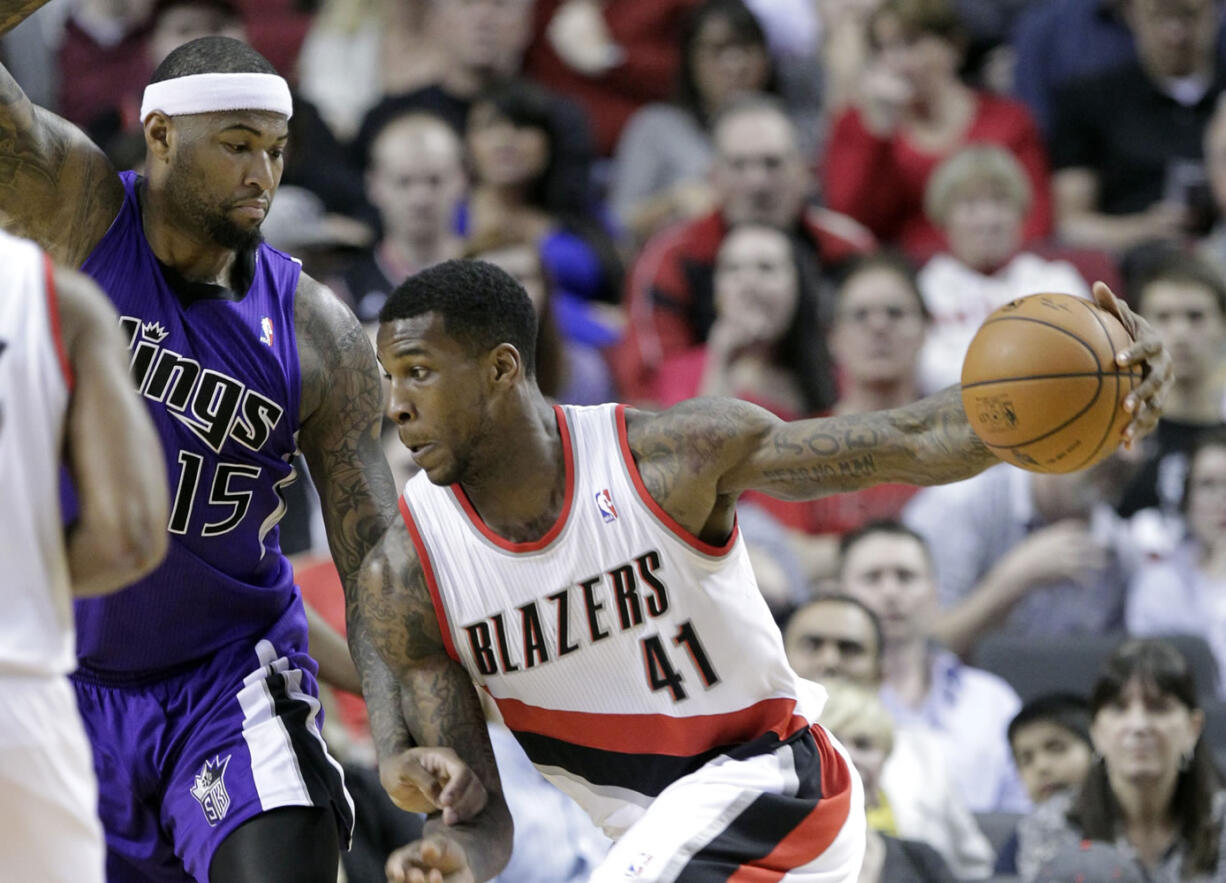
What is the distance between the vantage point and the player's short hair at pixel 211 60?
464cm

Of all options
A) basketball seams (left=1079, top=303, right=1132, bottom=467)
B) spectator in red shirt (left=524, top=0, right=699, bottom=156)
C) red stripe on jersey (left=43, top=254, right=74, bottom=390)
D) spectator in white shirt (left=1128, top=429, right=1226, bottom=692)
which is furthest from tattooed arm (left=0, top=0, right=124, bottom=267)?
spectator in red shirt (left=524, top=0, right=699, bottom=156)

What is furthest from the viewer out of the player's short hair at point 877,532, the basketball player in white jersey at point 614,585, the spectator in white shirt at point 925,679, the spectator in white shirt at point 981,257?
the spectator in white shirt at point 981,257

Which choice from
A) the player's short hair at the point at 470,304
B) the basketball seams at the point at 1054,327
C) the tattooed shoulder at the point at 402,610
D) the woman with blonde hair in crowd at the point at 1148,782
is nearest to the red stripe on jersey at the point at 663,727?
the tattooed shoulder at the point at 402,610

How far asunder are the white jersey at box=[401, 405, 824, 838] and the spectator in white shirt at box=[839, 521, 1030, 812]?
9.78 ft

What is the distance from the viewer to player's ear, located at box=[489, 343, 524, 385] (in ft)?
15.2

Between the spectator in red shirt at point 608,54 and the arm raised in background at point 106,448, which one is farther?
the spectator in red shirt at point 608,54

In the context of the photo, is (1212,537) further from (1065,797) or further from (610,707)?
(610,707)

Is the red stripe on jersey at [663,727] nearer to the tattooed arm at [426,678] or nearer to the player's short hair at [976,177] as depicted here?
the tattooed arm at [426,678]

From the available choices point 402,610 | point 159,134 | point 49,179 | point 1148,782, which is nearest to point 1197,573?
point 1148,782

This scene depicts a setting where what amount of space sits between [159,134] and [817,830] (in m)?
2.47

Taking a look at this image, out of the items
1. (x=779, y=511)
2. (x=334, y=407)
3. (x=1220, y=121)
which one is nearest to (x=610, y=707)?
(x=334, y=407)

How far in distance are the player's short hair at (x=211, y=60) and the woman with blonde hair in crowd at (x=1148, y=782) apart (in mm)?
3872

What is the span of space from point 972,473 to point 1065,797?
8.90ft

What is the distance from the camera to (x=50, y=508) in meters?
3.27
